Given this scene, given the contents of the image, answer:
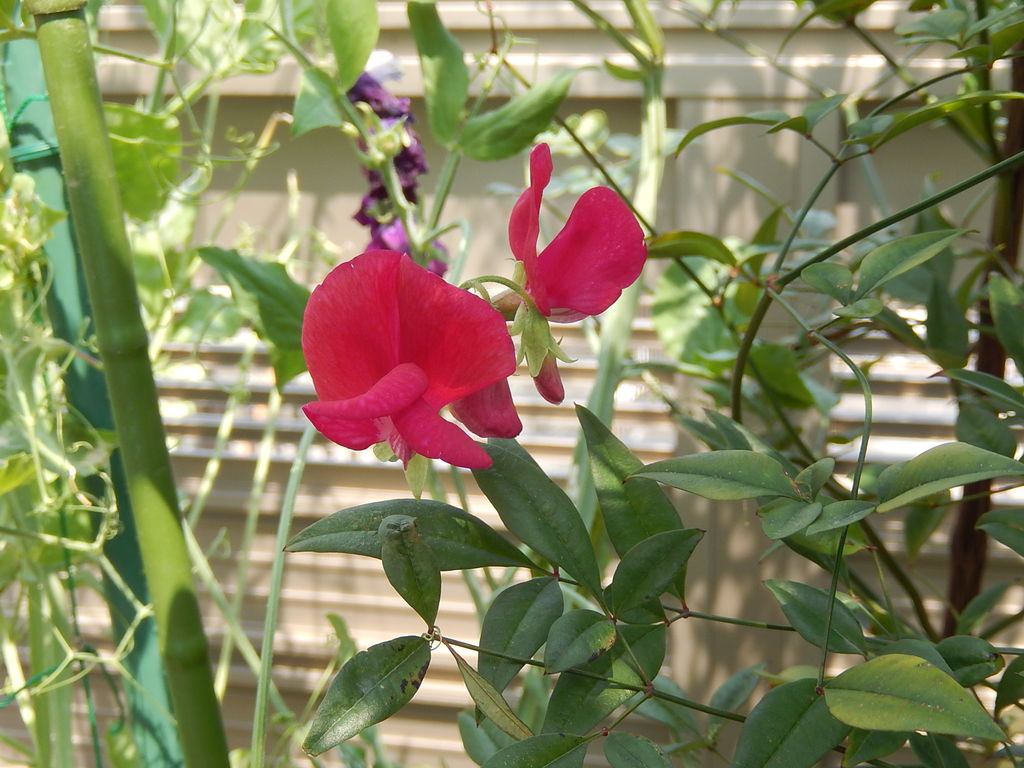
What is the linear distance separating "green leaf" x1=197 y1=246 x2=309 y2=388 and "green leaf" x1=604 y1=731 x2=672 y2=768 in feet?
1.25

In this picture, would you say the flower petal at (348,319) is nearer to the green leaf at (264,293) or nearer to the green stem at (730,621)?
the green stem at (730,621)

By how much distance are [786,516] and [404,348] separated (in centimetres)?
14

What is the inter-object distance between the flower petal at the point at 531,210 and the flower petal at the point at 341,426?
77 mm

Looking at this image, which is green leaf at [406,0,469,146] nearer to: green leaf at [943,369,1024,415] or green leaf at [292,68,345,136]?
green leaf at [292,68,345,136]

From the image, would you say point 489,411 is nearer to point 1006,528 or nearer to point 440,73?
point 1006,528

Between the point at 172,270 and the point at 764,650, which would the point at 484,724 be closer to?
the point at 172,270

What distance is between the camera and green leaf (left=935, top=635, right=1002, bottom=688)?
336mm

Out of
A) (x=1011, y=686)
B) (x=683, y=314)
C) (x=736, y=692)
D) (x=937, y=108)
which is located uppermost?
(x=937, y=108)

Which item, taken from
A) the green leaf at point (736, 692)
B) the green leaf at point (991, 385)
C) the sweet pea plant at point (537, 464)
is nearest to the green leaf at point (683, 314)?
the sweet pea plant at point (537, 464)

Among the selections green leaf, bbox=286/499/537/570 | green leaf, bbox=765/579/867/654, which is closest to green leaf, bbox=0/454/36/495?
green leaf, bbox=286/499/537/570

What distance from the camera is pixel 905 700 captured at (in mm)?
272

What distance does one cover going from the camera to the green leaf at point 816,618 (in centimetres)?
33

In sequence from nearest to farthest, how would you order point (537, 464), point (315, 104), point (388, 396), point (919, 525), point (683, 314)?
1. point (388, 396)
2. point (537, 464)
3. point (315, 104)
4. point (919, 525)
5. point (683, 314)

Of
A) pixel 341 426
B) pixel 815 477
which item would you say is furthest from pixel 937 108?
pixel 341 426
